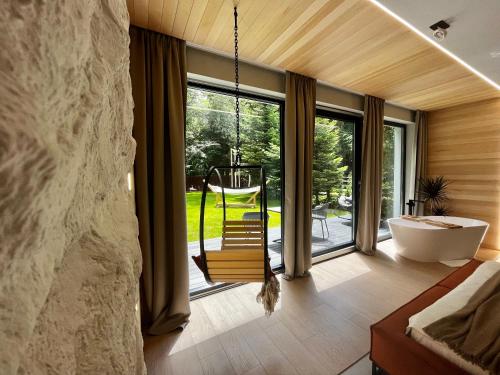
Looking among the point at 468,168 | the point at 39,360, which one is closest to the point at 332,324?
the point at 39,360

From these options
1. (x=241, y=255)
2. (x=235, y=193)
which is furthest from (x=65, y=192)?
(x=235, y=193)

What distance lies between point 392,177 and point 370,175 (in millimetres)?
1470

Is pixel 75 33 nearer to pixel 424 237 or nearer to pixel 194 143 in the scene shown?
pixel 194 143

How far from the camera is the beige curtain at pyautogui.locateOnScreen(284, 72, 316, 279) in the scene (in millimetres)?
2752

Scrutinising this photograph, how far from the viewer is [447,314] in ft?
4.32

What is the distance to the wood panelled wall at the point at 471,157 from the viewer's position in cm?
382

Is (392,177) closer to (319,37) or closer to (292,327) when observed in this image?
(319,37)

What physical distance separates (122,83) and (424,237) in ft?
13.5

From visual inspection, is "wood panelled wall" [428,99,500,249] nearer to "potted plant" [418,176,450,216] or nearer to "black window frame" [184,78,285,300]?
"potted plant" [418,176,450,216]

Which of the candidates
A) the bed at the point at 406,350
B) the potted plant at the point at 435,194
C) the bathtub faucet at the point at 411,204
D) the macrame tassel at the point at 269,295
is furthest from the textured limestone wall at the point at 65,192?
the potted plant at the point at 435,194

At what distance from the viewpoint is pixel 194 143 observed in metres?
2.47

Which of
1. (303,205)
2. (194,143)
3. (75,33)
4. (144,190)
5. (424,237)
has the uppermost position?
(194,143)

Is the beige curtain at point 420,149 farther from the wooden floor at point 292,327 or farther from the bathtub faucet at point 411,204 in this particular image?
the wooden floor at point 292,327

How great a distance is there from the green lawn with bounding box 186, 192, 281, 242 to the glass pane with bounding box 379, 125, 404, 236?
2777 millimetres
